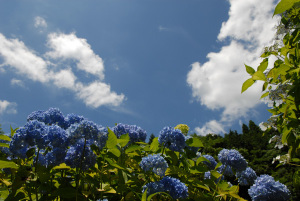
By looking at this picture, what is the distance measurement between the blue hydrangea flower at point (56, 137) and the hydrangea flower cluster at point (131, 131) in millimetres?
1235

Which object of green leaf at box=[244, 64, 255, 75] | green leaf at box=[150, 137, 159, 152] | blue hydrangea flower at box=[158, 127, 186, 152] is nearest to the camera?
green leaf at box=[244, 64, 255, 75]

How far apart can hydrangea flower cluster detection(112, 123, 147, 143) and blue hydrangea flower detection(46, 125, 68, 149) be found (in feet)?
4.05

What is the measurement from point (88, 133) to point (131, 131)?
131 centimetres

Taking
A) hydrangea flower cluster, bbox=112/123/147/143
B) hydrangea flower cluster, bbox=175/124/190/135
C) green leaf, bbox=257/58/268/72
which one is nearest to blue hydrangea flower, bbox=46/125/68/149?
hydrangea flower cluster, bbox=112/123/147/143

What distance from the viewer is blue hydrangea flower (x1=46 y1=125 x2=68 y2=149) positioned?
7.70 ft

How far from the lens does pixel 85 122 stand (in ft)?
7.89

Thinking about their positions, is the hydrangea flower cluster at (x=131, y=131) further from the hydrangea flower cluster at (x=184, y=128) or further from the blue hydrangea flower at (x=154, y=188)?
the blue hydrangea flower at (x=154, y=188)

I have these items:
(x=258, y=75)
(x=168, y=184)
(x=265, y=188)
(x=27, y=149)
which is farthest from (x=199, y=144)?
(x=27, y=149)

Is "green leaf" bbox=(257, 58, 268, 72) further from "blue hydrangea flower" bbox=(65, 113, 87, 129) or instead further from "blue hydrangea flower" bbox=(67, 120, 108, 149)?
"blue hydrangea flower" bbox=(65, 113, 87, 129)

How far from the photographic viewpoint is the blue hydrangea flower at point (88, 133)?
7.84ft

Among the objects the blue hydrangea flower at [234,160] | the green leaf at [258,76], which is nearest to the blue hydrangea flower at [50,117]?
the green leaf at [258,76]

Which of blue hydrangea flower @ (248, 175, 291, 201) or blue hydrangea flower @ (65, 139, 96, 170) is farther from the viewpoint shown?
blue hydrangea flower @ (248, 175, 291, 201)

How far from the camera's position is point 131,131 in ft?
12.0

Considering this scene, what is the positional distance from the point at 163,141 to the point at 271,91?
56.5 inches
